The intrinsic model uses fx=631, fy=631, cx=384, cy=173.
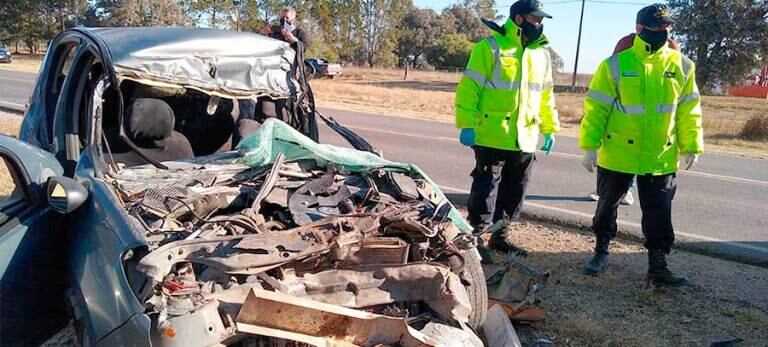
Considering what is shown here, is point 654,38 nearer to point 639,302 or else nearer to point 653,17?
point 653,17

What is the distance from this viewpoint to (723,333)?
394 centimetres

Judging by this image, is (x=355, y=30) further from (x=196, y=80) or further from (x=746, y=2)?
(x=196, y=80)

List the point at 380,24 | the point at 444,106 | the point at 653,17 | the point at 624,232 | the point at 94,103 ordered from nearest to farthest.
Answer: the point at 94,103, the point at 653,17, the point at 624,232, the point at 444,106, the point at 380,24

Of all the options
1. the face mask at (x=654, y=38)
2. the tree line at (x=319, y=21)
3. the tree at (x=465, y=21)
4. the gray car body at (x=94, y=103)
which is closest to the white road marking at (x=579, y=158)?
the face mask at (x=654, y=38)

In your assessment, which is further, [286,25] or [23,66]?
[23,66]

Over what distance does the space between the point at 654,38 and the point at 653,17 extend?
0.49 ft

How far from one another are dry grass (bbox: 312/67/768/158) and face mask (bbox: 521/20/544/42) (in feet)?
30.6

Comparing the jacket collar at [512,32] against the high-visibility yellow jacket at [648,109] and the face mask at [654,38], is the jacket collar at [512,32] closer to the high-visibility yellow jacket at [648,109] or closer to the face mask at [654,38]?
the high-visibility yellow jacket at [648,109]

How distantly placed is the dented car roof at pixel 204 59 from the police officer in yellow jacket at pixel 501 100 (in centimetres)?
141

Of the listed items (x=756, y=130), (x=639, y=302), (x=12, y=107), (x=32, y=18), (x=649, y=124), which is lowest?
(x=639, y=302)

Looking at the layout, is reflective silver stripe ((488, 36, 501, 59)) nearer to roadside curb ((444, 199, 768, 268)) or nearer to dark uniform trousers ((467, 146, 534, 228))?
dark uniform trousers ((467, 146, 534, 228))

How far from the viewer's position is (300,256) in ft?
8.48

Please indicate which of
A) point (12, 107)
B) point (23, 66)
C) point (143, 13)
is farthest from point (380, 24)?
point (12, 107)

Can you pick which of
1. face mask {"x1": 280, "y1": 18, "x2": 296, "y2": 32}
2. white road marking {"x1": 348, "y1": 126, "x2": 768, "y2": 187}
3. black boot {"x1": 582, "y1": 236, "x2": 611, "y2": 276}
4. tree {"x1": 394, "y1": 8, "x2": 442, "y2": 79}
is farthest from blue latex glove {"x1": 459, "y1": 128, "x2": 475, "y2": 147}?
tree {"x1": 394, "y1": 8, "x2": 442, "y2": 79}
